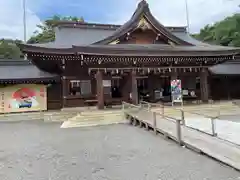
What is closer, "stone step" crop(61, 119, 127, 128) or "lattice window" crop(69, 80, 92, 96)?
"stone step" crop(61, 119, 127, 128)

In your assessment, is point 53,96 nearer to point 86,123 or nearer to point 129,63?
point 129,63

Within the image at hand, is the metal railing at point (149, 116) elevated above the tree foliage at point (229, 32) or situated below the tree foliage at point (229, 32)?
below

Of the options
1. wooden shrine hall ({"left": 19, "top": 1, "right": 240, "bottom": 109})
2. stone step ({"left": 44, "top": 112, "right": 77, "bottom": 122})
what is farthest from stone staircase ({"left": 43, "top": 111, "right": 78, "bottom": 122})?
wooden shrine hall ({"left": 19, "top": 1, "right": 240, "bottom": 109})

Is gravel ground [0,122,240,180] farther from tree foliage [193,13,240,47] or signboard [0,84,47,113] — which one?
tree foliage [193,13,240,47]

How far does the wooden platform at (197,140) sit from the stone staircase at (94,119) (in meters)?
1.94

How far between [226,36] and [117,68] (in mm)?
24688

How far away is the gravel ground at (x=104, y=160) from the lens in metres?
5.14

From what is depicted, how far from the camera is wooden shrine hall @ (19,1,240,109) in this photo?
14266 millimetres

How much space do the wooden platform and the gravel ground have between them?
21 centimetres

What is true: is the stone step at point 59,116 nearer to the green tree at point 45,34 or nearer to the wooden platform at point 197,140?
the wooden platform at point 197,140

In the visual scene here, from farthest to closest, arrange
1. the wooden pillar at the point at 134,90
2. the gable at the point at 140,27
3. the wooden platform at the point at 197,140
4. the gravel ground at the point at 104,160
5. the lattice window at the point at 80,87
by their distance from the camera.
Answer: the gable at the point at 140,27 < the lattice window at the point at 80,87 < the wooden pillar at the point at 134,90 < the wooden platform at the point at 197,140 < the gravel ground at the point at 104,160

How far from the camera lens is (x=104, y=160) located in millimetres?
6242

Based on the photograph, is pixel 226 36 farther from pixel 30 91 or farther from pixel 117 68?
pixel 30 91

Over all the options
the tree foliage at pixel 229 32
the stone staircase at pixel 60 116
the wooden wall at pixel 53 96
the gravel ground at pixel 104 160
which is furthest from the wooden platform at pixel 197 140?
the tree foliage at pixel 229 32
